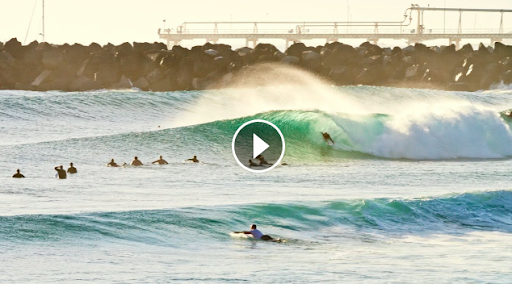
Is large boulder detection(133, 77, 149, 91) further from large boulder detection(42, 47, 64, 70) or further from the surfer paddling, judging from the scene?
the surfer paddling

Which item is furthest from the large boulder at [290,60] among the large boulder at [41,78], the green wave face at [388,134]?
the green wave face at [388,134]

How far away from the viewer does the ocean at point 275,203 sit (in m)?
13.3

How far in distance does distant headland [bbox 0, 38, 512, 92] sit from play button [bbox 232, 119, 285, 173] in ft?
103

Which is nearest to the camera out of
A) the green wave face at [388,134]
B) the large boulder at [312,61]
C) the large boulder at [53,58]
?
the green wave face at [388,134]

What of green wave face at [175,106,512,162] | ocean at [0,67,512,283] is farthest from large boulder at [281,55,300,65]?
green wave face at [175,106,512,162]

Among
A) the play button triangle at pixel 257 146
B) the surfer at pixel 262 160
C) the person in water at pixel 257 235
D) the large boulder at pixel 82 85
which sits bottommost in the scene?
the person in water at pixel 257 235

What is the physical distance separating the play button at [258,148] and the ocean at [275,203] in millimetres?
487

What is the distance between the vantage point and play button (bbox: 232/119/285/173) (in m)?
26.5

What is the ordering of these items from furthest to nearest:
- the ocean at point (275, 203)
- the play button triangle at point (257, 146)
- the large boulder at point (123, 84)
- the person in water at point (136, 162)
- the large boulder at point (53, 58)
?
the large boulder at point (53, 58)
the large boulder at point (123, 84)
the play button triangle at point (257, 146)
the person in water at point (136, 162)
the ocean at point (275, 203)

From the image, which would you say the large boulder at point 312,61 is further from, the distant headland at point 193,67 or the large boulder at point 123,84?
the large boulder at point 123,84

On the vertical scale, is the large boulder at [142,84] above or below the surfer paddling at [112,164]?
above

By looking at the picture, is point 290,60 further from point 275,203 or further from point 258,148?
point 275,203

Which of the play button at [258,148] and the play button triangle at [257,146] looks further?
the play button triangle at [257,146]

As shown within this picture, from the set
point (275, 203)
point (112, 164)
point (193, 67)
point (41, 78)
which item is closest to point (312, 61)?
point (193, 67)
